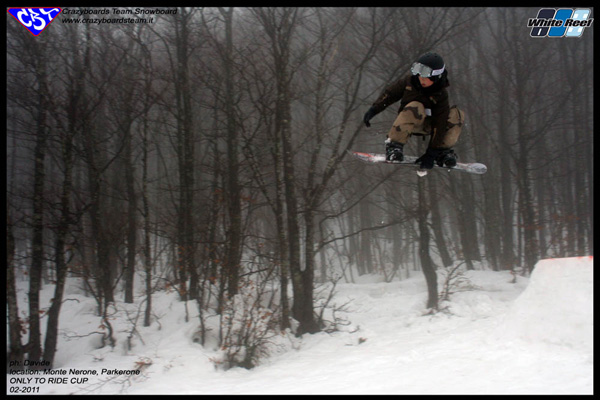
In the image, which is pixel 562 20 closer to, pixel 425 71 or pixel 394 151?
pixel 394 151

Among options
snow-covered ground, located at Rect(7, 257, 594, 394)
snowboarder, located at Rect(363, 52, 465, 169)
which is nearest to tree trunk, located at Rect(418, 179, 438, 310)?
snow-covered ground, located at Rect(7, 257, 594, 394)

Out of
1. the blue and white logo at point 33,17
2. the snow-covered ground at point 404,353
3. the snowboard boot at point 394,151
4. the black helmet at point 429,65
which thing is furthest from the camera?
the blue and white logo at point 33,17

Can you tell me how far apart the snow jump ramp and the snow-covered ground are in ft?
0.05

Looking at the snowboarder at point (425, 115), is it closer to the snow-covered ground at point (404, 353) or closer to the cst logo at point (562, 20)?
the snow-covered ground at point (404, 353)

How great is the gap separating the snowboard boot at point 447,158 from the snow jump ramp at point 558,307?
3022 millimetres

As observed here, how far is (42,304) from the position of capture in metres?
13.3

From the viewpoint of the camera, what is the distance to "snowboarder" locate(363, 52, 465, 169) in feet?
14.7

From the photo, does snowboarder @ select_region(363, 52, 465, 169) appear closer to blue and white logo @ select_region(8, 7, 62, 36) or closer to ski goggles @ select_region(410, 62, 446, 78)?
ski goggles @ select_region(410, 62, 446, 78)

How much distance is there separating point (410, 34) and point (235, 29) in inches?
199

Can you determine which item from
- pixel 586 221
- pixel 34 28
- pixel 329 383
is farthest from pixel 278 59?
pixel 586 221

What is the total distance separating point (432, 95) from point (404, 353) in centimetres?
474

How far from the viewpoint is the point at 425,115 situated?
4.72m

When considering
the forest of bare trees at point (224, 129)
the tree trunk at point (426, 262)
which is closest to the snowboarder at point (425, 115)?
the forest of bare trees at point (224, 129)

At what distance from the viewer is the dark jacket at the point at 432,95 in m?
4.48
